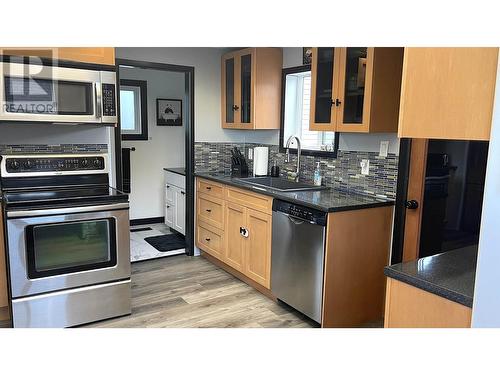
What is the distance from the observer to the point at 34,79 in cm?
237

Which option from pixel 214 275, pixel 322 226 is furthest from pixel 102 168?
pixel 322 226

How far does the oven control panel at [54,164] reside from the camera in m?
2.62

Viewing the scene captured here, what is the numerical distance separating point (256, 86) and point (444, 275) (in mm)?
2712

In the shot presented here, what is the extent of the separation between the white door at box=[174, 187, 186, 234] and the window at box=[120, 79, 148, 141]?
1.13 metres

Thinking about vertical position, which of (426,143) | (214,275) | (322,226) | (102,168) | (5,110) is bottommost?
(214,275)

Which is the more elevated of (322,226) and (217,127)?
(217,127)

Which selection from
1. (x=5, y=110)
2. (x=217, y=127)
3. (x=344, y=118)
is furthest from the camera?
(x=217, y=127)

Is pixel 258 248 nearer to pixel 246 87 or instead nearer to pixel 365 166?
pixel 365 166

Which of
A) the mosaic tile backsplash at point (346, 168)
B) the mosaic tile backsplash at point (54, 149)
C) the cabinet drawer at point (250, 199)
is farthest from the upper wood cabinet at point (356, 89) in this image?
the mosaic tile backsplash at point (54, 149)

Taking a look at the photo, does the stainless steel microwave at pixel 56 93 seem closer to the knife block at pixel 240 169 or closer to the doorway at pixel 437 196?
the knife block at pixel 240 169
